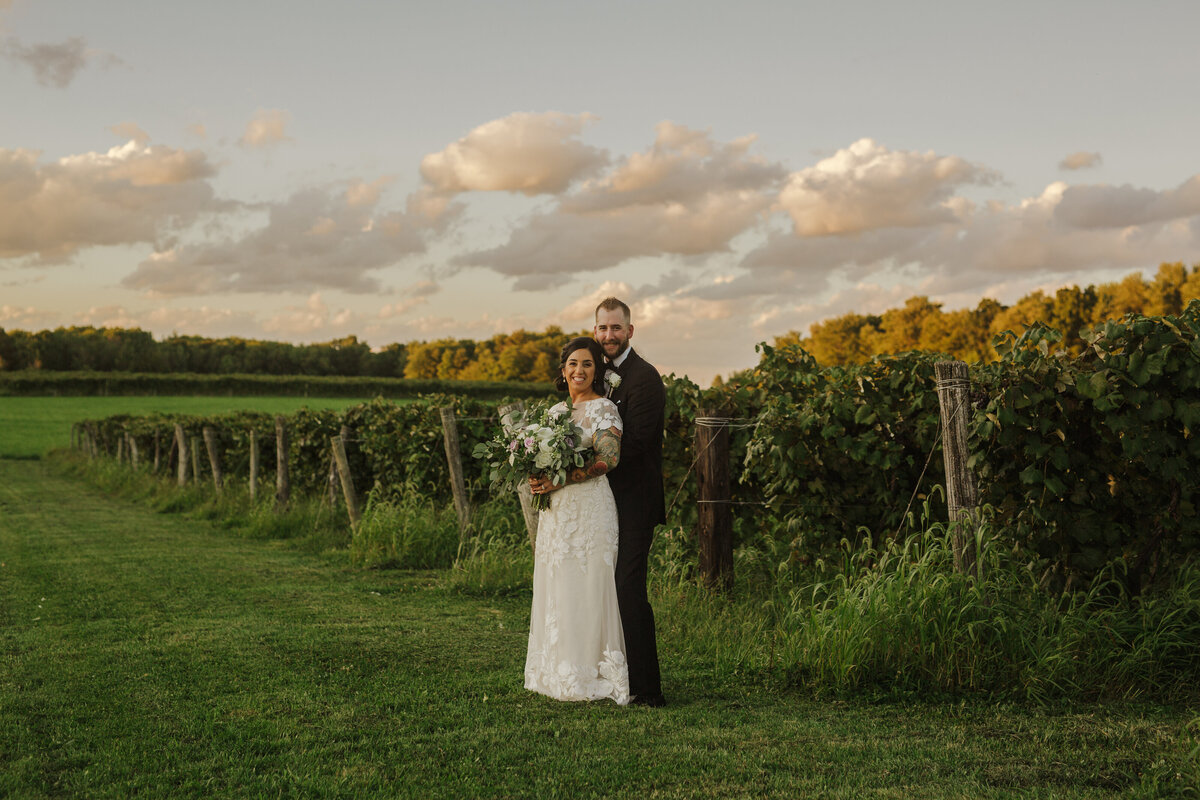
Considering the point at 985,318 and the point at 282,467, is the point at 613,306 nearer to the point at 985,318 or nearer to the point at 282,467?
the point at 282,467

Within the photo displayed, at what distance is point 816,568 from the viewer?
23.9 feet

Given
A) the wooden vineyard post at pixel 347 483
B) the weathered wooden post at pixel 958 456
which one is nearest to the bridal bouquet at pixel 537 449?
the weathered wooden post at pixel 958 456

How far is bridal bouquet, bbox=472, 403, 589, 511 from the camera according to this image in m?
5.43

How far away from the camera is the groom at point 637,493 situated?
5355 millimetres

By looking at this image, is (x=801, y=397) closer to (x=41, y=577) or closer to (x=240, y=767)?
(x=240, y=767)

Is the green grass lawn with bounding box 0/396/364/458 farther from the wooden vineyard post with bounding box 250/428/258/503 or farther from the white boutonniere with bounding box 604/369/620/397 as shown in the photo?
the white boutonniere with bounding box 604/369/620/397

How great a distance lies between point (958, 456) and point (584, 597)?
2.52 m

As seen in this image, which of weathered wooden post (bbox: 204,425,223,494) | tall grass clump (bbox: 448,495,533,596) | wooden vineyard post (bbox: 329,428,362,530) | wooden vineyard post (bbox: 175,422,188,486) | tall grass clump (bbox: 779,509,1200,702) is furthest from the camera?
wooden vineyard post (bbox: 175,422,188,486)

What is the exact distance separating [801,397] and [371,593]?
15.2ft

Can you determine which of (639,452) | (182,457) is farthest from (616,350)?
(182,457)

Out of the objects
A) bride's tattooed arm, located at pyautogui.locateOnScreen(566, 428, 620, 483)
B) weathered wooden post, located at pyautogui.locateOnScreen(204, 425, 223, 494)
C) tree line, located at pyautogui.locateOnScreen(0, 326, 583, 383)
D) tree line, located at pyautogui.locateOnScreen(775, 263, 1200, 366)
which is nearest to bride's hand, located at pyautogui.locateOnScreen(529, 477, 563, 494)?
bride's tattooed arm, located at pyautogui.locateOnScreen(566, 428, 620, 483)

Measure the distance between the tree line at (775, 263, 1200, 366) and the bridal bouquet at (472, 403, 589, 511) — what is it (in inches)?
1379

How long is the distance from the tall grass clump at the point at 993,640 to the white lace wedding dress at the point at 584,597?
113 cm

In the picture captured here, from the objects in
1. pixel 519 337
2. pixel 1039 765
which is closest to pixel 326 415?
pixel 1039 765
